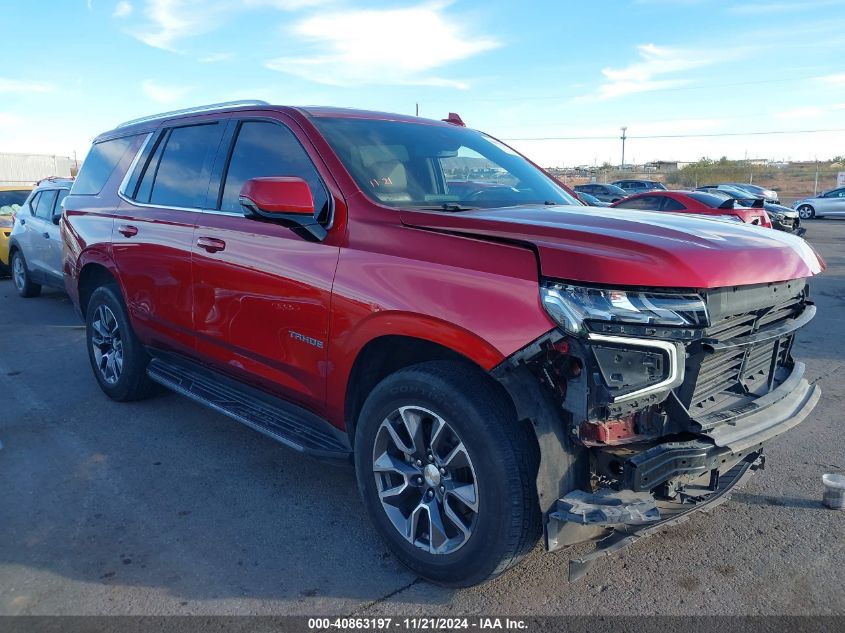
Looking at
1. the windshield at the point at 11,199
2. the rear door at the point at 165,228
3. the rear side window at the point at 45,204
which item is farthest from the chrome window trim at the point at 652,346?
the windshield at the point at 11,199

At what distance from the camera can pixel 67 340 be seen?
7945 mm

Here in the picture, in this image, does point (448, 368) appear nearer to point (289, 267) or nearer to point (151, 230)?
point (289, 267)

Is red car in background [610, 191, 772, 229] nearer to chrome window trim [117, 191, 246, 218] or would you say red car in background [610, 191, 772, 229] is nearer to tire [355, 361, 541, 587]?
chrome window trim [117, 191, 246, 218]

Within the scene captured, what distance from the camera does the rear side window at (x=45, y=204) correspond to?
9953 mm

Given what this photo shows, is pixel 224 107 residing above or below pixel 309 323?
above

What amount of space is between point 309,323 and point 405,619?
143 centimetres

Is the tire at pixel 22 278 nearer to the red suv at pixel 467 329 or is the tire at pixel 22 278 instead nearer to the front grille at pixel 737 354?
the red suv at pixel 467 329

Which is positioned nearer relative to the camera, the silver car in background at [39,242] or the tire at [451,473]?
the tire at [451,473]

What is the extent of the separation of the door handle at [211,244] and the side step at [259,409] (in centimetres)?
81

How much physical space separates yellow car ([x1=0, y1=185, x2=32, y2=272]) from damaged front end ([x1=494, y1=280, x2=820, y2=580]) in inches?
503

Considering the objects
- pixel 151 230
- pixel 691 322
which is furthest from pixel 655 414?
pixel 151 230

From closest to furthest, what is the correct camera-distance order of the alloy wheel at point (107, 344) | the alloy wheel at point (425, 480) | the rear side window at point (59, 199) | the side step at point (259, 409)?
the alloy wheel at point (425, 480) → the side step at point (259, 409) → the alloy wheel at point (107, 344) → the rear side window at point (59, 199)

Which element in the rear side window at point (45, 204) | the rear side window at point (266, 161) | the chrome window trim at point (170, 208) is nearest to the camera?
the rear side window at point (266, 161)

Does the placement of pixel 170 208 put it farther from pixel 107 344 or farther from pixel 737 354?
pixel 737 354
